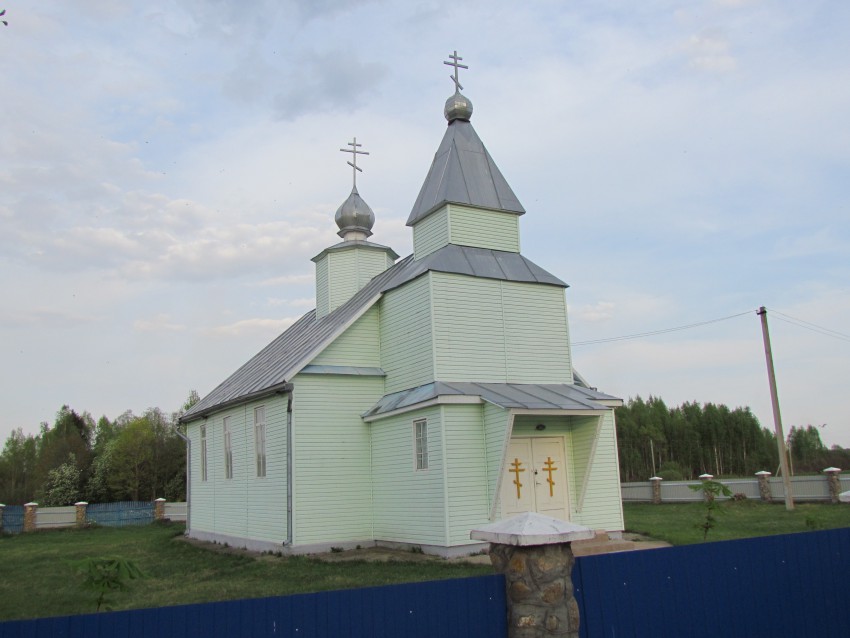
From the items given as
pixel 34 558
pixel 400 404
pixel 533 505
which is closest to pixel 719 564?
pixel 533 505

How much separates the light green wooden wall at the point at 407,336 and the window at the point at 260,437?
315cm

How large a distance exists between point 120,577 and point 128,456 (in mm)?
39677

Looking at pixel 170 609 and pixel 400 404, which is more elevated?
pixel 400 404

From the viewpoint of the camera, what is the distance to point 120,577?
645 centimetres

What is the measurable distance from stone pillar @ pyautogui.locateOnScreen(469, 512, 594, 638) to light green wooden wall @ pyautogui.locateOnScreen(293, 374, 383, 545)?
34.0ft

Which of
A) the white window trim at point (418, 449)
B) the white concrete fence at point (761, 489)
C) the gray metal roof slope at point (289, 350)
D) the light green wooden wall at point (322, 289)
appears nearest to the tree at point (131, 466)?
the gray metal roof slope at point (289, 350)

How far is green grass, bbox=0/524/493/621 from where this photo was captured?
1136 centimetres

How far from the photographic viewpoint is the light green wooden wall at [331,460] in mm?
15516

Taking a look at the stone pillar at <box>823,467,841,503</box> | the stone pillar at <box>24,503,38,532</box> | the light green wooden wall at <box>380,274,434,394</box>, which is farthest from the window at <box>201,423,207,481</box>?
the stone pillar at <box>823,467,841,503</box>

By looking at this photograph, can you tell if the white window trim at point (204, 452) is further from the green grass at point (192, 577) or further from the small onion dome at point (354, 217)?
the small onion dome at point (354, 217)

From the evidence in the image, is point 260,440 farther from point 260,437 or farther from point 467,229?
point 467,229

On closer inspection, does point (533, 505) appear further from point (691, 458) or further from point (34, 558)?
point (691, 458)

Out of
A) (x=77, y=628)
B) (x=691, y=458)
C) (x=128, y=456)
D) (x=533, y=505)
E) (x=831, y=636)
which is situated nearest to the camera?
(x=77, y=628)

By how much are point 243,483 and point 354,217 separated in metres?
9.14
